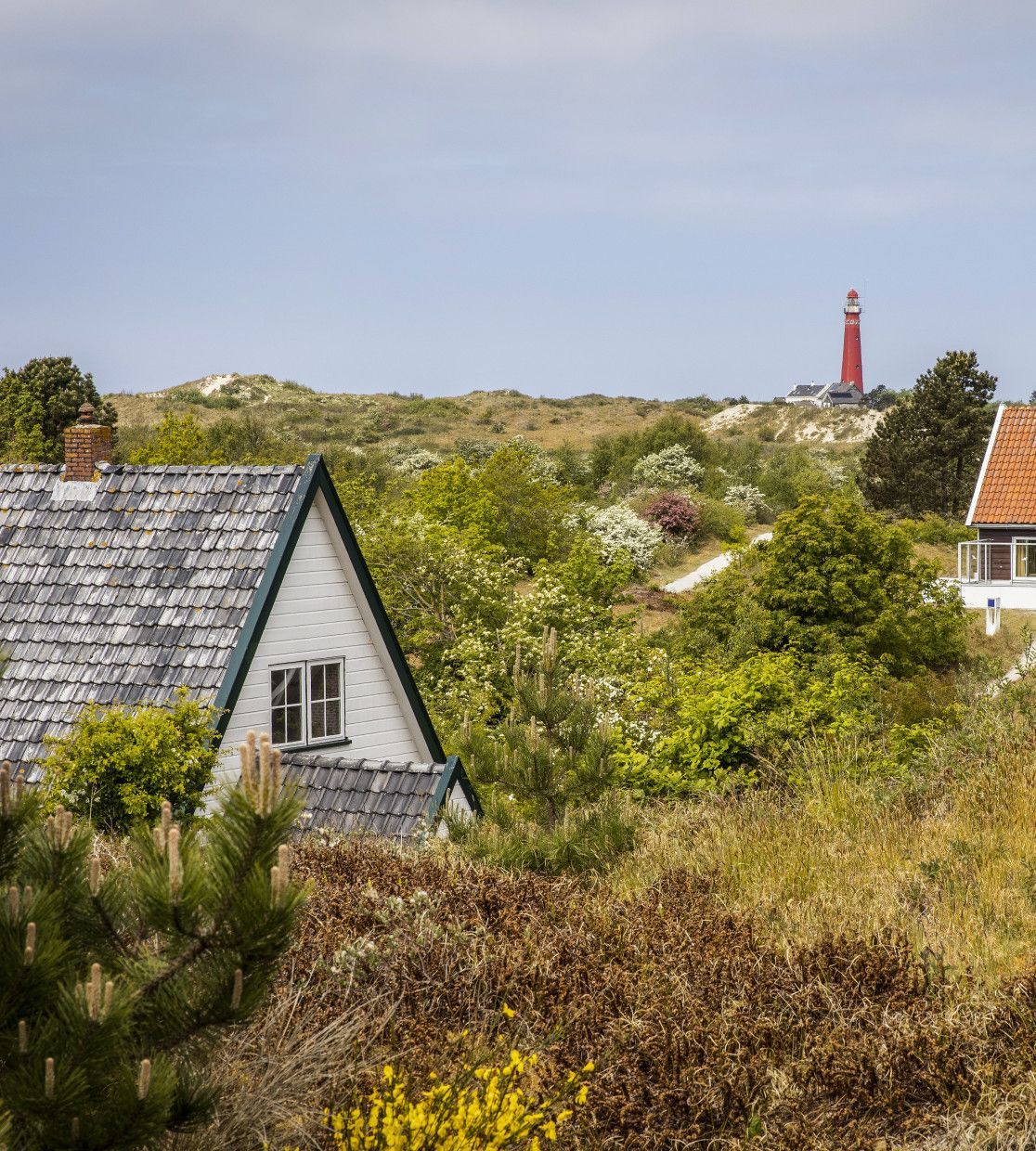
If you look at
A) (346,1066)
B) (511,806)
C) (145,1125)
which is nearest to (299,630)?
(511,806)

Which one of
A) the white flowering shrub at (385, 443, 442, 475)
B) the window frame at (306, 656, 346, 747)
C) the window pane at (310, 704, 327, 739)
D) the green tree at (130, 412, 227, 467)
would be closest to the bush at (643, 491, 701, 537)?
the white flowering shrub at (385, 443, 442, 475)

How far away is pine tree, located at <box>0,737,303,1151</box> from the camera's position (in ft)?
10.9

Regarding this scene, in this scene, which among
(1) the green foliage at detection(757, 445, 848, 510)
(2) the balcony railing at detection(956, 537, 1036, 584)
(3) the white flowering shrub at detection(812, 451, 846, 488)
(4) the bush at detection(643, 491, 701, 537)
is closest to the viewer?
(2) the balcony railing at detection(956, 537, 1036, 584)

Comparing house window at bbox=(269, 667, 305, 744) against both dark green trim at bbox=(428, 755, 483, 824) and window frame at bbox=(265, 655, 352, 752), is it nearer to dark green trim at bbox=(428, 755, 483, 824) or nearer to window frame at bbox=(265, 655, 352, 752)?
window frame at bbox=(265, 655, 352, 752)

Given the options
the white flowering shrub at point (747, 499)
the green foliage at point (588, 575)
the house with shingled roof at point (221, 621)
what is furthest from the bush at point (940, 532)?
the house with shingled roof at point (221, 621)

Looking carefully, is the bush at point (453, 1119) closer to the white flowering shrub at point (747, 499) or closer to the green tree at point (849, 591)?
the green tree at point (849, 591)

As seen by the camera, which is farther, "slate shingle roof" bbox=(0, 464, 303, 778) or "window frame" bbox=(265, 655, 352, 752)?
"window frame" bbox=(265, 655, 352, 752)

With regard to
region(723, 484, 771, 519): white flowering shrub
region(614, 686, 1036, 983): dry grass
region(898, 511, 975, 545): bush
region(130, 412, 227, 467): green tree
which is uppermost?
region(130, 412, 227, 467): green tree

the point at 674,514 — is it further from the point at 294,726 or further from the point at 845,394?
the point at 845,394

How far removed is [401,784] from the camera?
13.3 metres

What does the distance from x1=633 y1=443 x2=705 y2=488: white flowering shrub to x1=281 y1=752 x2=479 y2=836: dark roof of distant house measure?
48.7 m

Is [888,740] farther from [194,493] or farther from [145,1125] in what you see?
[145,1125]

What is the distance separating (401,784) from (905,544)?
63.0 feet

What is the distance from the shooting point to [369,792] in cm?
1334
